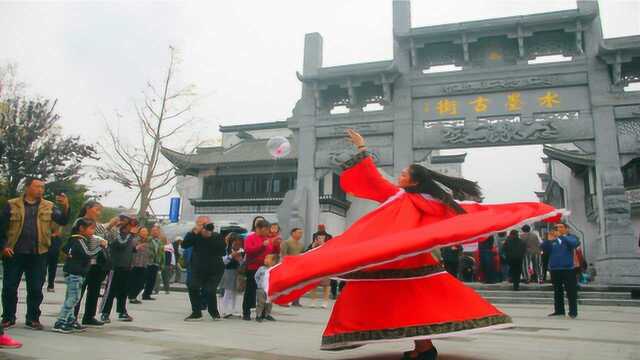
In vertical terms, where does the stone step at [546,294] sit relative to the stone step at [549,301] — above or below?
above

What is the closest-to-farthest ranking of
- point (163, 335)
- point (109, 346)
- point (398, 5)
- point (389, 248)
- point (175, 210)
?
point (389, 248) → point (109, 346) → point (163, 335) → point (398, 5) → point (175, 210)

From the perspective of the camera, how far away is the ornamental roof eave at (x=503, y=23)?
12953 mm

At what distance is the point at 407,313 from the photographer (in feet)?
11.0

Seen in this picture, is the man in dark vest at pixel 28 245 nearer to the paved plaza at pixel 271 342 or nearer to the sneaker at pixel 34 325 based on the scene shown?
the sneaker at pixel 34 325

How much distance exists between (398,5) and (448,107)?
3364 millimetres

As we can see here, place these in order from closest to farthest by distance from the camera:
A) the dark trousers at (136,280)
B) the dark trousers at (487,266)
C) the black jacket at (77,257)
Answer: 1. the black jacket at (77,257)
2. the dark trousers at (136,280)
3. the dark trousers at (487,266)

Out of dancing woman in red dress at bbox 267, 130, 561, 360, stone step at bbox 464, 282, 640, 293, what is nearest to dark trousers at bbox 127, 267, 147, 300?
dancing woman in red dress at bbox 267, 130, 561, 360

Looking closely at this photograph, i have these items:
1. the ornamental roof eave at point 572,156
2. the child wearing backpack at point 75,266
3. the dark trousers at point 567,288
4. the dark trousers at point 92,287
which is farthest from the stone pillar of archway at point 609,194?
the child wearing backpack at point 75,266

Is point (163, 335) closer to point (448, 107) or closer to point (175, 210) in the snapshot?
point (448, 107)

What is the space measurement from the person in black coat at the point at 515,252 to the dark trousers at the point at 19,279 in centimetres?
981

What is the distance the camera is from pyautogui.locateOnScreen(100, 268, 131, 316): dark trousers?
653cm

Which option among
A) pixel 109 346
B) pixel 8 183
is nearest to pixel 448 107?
pixel 109 346

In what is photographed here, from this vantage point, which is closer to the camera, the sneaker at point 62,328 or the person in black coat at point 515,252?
the sneaker at point 62,328

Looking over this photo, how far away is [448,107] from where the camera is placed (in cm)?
1377
